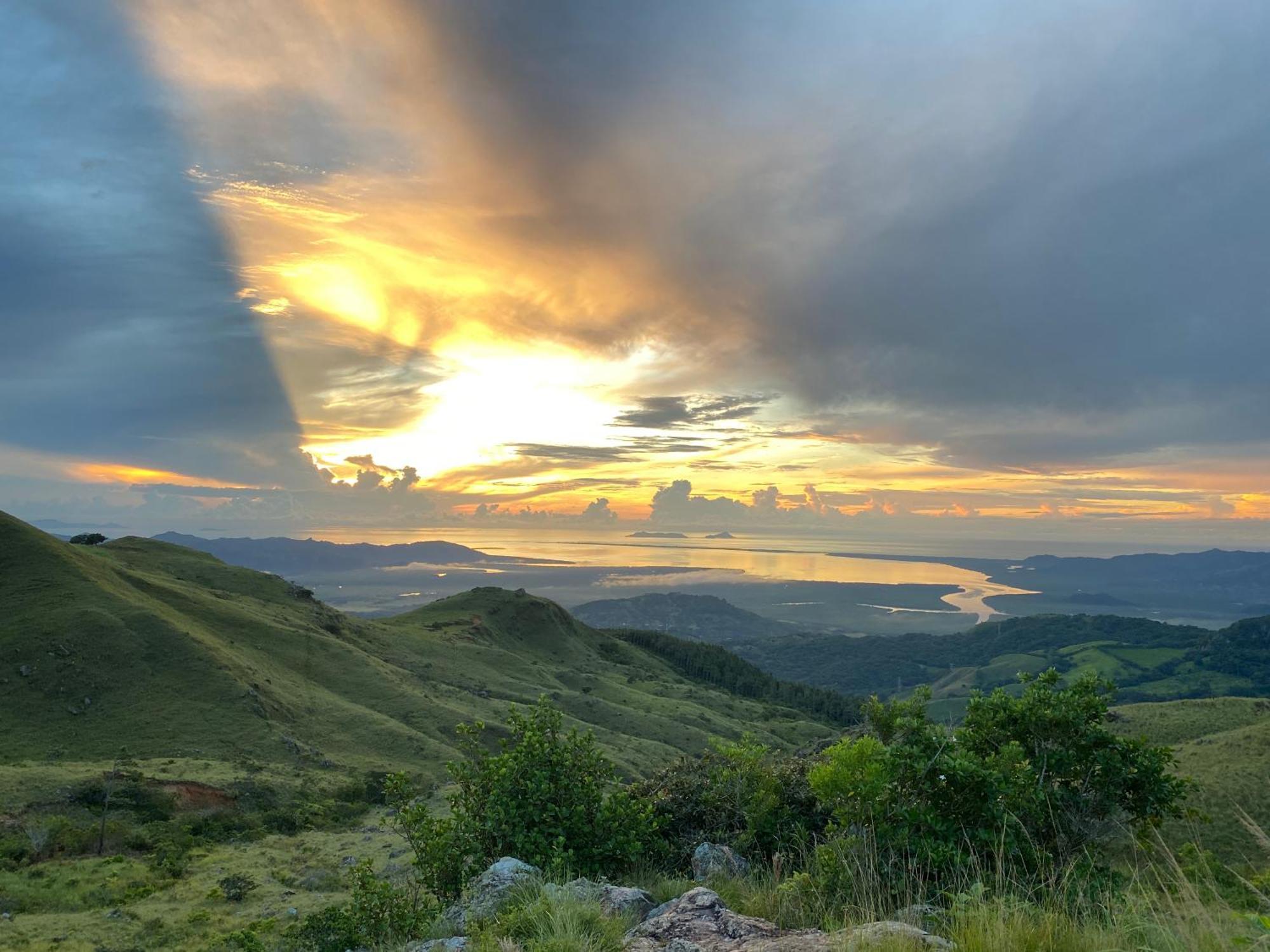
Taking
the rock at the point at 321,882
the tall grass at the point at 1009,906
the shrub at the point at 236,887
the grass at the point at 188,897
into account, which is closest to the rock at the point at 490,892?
the tall grass at the point at 1009,906

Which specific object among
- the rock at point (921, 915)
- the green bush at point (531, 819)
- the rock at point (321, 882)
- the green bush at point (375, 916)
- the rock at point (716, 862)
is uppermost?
the rock at point (921, 915)

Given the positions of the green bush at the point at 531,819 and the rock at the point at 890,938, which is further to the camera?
the green bush at the point at 531,819

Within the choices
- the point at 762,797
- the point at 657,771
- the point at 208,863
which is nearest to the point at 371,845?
the point at 208,863

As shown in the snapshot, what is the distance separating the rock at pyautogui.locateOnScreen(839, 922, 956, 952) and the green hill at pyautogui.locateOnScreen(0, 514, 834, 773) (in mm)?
75519

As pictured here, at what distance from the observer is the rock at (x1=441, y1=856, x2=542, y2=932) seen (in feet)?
33.2

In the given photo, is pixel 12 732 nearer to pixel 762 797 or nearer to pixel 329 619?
pixel 329 619

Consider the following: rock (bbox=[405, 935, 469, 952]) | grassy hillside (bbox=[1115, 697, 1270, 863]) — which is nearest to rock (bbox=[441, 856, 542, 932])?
rock (bbox=[405, 935, 469, 952])

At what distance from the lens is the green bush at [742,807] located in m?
14.9

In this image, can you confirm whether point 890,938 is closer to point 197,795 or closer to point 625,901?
point 625,901

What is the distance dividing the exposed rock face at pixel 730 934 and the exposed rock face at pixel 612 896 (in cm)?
52

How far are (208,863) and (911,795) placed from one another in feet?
178

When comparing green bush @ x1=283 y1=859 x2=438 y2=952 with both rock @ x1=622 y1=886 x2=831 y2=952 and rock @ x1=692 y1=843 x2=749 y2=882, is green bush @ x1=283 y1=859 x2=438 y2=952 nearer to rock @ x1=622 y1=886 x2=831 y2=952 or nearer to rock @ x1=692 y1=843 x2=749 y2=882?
rock @ x1=622 y1=886 x2=831 y2=952

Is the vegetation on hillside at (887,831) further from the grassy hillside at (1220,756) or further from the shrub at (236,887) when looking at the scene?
the shrub at (236,887)

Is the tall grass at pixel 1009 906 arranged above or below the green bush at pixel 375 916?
above
